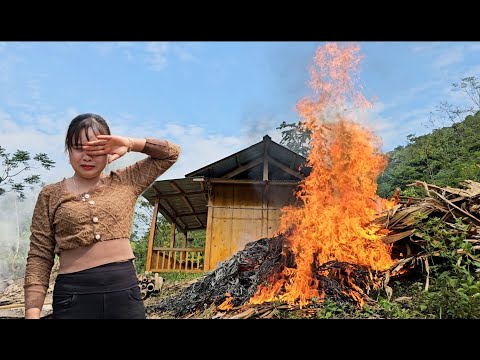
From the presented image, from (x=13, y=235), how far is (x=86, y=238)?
20.9 m

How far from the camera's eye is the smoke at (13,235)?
1639 cm

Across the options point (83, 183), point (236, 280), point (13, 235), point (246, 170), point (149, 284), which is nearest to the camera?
point (83, 183)

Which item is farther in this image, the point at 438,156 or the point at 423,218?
the point at 438,156

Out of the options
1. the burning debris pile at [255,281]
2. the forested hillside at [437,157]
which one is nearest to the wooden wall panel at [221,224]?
the burning debris pile at [255,281]

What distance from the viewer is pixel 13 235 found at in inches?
757

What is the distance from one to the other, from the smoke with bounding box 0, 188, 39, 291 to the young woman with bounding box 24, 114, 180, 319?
15335mm

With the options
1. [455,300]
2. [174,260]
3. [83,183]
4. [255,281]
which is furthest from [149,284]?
[83,183]

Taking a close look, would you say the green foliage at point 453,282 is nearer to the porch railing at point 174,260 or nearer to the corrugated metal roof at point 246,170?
the corrugated metal roof at point 246,170

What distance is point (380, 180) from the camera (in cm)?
1606

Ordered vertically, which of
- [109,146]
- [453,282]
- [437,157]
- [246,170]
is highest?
[437,157]

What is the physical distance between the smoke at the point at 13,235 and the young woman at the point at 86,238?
1533 centimetres

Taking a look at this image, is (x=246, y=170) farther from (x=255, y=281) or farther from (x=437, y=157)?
(x=437, y=157)
